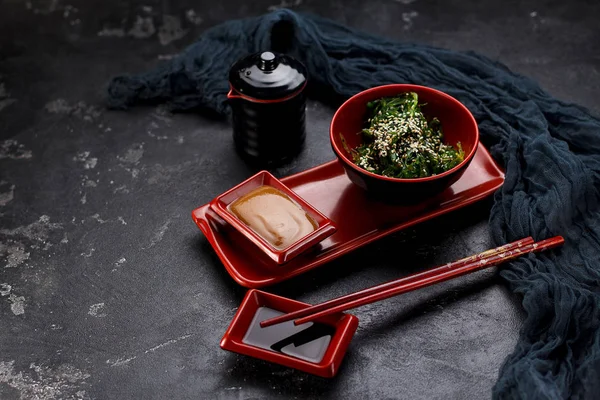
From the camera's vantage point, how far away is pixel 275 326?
1829mm

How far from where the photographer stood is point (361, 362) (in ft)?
5.90

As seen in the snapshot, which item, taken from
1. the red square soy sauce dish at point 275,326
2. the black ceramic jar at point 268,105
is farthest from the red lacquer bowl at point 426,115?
the red square soy sauce dish at point 275,326

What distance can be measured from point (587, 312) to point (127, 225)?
1270mm

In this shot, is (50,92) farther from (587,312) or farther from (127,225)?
(587,312)

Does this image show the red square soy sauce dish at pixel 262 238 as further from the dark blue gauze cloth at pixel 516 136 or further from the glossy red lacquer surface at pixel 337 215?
the dark blue gauze cloth at pixel 516 136

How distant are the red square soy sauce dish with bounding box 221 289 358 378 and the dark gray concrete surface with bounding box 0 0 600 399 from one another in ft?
0.19

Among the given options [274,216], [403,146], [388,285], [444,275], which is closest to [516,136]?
[403,146]

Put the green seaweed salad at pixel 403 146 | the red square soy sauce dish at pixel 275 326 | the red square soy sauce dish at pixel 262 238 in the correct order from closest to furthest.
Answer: the red square soy sauce dish at pixel 275 326, the red square soy sauce dish at pixel 262 238, the green seaweed salad at pixel 403 146

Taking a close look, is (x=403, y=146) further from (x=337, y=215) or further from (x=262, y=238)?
(x=262, y=238)

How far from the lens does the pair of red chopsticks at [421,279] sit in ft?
5.86

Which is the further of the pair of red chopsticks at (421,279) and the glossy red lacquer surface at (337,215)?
the glossy red lacquer surface at (337,215)

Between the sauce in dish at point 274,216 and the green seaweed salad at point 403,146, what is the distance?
0.25m

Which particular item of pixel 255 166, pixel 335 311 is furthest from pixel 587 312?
pixel 255 166

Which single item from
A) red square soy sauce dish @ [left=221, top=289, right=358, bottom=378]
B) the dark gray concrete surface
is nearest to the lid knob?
the dark gray concrete surface
